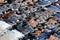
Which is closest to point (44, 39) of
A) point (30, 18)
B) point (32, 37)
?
point (32, 37)

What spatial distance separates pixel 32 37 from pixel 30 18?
312 millimetres

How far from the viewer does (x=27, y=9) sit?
5.90ft

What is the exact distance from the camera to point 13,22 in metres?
1.56

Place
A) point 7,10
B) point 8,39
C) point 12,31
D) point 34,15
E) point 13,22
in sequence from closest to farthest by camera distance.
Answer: point 8,39 < point 12,31 < point 13,22 < point 34,15 < point 7,10

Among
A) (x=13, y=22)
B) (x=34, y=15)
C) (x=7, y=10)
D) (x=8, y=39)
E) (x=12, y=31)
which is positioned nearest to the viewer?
(x=8, y=39)

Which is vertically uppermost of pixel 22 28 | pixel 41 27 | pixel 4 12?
pixel 4 12

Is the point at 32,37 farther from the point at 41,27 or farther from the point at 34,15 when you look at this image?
the point at 34,15

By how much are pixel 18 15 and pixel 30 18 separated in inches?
6.2

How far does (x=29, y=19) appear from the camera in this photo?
5.24 ft

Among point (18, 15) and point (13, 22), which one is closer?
point (13, 22)

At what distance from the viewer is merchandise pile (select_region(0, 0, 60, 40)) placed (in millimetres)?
1368

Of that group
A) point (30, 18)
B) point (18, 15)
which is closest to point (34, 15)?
point (30, 18)

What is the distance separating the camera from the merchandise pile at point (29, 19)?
1.37 metres

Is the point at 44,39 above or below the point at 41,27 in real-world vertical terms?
below
